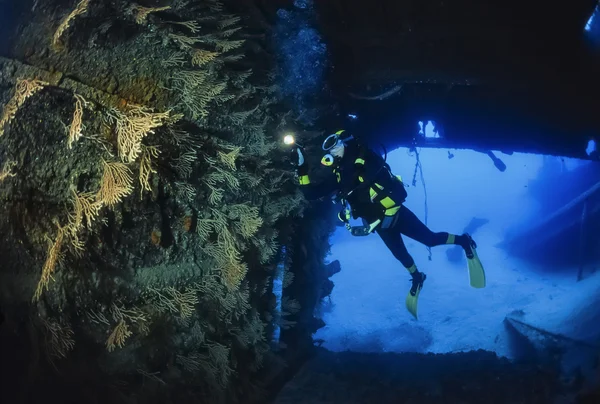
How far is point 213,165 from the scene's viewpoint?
13.6 ft

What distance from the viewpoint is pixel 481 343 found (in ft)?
37.0

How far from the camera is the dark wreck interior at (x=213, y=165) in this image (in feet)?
10.8

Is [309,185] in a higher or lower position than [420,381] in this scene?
higher

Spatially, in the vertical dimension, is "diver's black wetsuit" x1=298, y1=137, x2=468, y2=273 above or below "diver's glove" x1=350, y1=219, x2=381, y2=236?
above

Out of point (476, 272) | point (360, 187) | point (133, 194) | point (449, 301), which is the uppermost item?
point (449, 301)

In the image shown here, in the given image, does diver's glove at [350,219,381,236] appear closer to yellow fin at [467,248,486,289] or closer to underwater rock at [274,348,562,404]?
underwater rock at [274,348,562,404]

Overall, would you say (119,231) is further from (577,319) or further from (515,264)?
(515,264)

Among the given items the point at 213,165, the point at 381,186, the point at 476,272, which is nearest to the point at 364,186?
the point at 381,186

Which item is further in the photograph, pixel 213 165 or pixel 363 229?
pixel 363 229

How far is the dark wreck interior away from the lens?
3.29 metres

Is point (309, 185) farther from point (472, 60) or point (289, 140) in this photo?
point (472, 60)

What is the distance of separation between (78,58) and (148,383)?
3587 mm

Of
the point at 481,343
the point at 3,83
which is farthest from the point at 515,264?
the point at 3,83

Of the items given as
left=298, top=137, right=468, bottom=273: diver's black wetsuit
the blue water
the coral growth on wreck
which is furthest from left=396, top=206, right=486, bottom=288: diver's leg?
the coral growth on wreck
